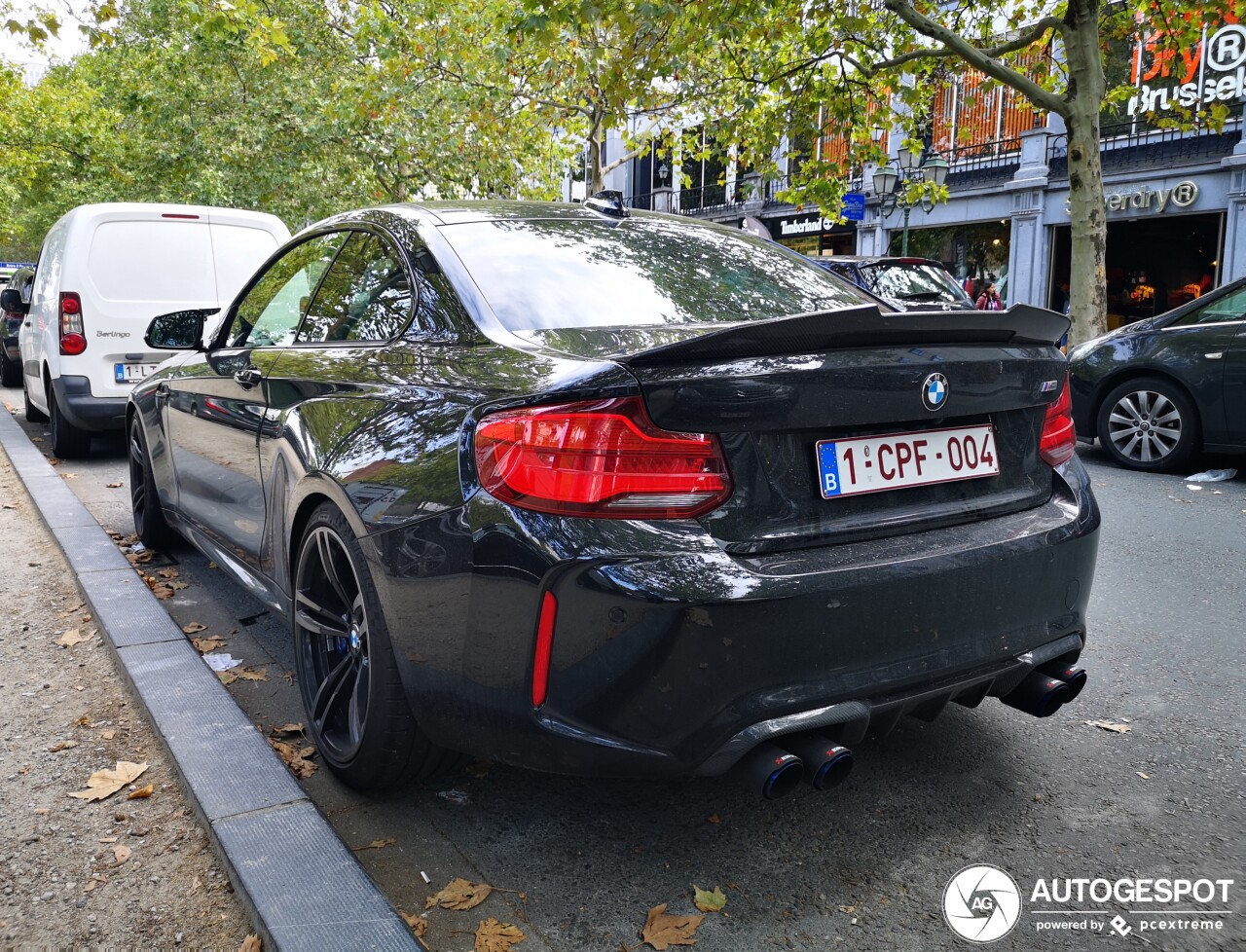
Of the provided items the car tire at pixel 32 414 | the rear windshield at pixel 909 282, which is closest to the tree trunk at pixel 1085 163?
the rear windshield at pixel 909 282

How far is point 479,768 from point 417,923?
79cm

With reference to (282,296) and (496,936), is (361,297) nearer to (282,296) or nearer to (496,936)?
(282,296)

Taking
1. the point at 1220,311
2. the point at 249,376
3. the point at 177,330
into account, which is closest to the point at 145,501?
the point at 177,330

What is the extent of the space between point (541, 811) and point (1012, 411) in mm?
1611

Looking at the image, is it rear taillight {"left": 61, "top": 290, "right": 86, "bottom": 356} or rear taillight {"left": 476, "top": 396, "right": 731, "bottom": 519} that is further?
rear taillight {"left": 61, "top": 290, "right": 86, "bottom": 356}

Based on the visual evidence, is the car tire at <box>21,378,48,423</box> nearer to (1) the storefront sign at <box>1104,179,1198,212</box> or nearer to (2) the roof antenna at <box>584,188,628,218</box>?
(2) the roof antenna at <box>584,188,628,218</box>

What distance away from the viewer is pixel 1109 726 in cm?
336

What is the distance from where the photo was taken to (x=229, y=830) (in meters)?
2.61

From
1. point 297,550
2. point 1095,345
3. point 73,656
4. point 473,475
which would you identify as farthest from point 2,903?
point 1095,345

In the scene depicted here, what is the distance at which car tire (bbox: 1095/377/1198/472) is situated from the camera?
8.13 m

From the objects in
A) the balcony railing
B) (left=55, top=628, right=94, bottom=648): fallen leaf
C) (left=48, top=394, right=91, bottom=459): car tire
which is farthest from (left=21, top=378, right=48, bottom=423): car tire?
the balcony railing

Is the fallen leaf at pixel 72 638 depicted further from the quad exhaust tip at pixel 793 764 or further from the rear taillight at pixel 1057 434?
the rear taillight at pixel 1057 434

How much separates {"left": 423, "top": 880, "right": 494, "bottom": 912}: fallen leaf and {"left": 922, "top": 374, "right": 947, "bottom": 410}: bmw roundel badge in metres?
1.51

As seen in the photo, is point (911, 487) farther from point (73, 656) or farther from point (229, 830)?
point (73, 656)
